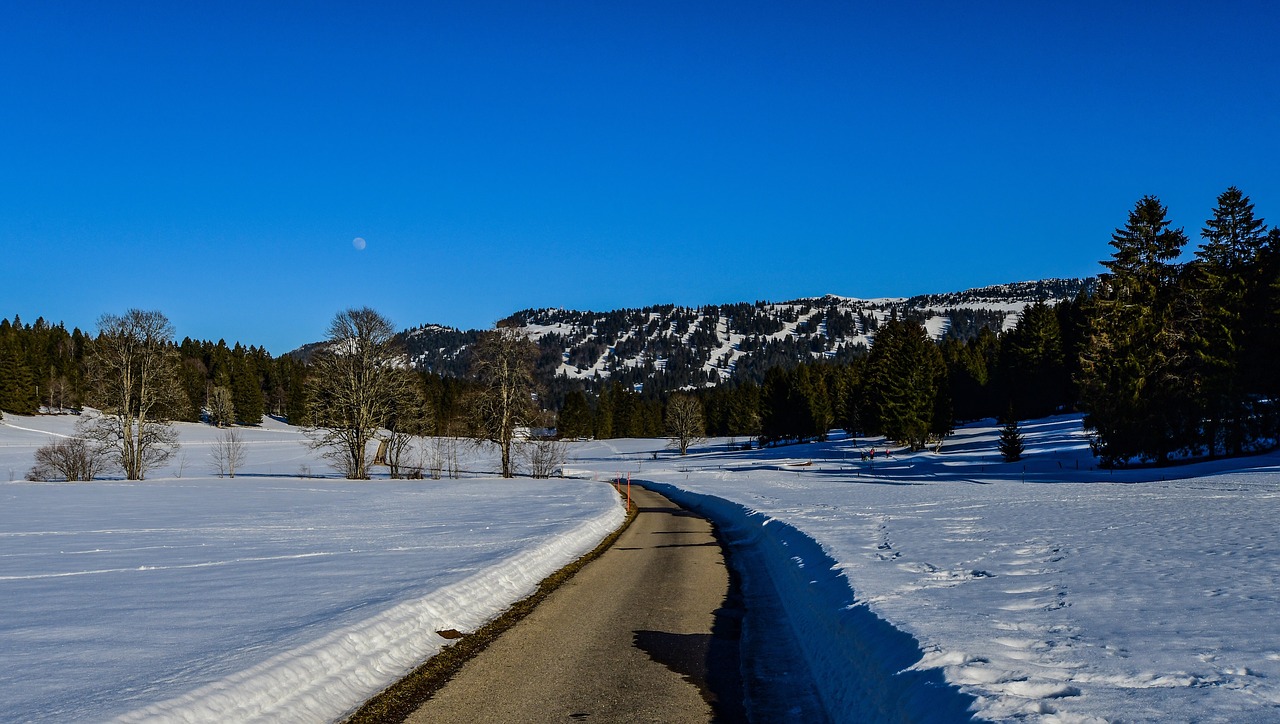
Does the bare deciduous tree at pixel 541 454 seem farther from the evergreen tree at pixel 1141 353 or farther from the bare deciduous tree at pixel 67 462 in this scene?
the evergreen tree at pixel 1141 353

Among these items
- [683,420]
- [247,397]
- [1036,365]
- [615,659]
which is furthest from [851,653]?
[247,397]

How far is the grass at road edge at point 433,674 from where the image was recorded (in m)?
6.81

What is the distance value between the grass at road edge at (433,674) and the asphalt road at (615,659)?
0.15 metres

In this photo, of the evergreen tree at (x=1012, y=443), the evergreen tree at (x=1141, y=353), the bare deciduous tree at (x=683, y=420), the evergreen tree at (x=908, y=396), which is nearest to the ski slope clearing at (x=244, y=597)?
the evergreen tree at (x=1141, y=353)

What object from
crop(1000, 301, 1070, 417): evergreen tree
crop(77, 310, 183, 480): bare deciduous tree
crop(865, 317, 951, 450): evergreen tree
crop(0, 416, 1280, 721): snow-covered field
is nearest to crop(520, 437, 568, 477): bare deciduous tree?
crop(77, 310, 183, 480): bare deciduous tree

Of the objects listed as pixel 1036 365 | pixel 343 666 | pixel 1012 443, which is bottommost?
pixel 1012 443

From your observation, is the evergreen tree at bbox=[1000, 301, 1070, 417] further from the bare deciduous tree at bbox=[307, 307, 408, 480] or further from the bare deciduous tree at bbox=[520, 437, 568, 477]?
the bare deciduous tree at bbox=[307, 307, 408, 480]

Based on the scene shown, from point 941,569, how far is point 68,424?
10610 centimetres

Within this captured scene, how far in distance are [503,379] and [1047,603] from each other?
40.9m

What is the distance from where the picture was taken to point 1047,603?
8688 mm

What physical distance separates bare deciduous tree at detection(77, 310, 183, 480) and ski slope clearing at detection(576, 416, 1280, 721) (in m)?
39.2

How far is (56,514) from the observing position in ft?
82.1

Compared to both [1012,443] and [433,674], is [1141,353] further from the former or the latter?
[433,674]

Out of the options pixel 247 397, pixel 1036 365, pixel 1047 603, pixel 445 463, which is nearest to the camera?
pixel 1047 603
